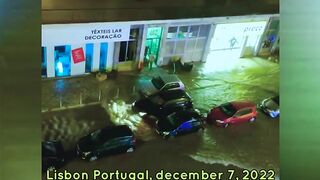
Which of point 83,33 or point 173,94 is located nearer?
point 83,33

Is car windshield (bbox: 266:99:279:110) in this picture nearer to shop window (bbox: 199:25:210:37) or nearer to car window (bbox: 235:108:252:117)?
→ car window (bbox: 235:108:252:117)

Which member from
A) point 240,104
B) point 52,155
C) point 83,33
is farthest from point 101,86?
point 240,104

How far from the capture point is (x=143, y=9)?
177 cm

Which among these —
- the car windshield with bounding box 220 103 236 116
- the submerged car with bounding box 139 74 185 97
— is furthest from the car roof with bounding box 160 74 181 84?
the car windshield with bounding box 220 103 236 116

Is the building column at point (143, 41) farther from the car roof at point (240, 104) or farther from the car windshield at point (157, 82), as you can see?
the car roof at point (240, 104)

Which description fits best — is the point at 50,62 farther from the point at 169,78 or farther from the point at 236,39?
the point at 236,39

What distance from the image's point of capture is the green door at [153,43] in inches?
70.5

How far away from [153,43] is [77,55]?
291 mm

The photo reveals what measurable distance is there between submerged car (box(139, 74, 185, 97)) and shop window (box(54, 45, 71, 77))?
0.29m

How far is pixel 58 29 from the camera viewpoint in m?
1.72

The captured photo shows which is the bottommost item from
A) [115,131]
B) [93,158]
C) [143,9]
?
[93,158]
